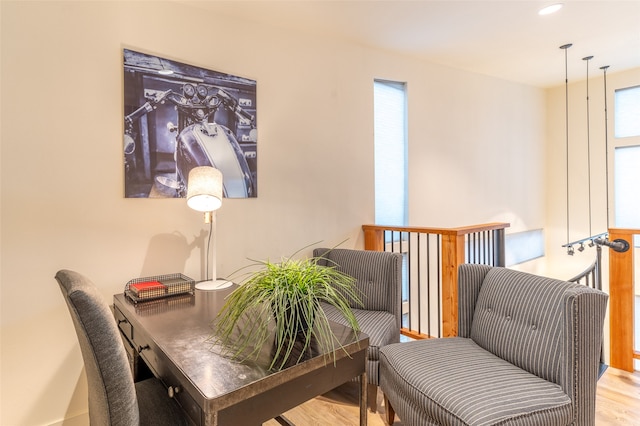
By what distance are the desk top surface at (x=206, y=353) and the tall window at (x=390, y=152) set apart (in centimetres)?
221

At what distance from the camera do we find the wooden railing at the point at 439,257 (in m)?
2.59

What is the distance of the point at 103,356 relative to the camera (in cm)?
97

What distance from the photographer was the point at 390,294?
2.40 m

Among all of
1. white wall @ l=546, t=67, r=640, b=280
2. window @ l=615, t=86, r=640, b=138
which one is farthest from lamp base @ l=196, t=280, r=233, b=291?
window @ l=615, t=86, r=640, b=138

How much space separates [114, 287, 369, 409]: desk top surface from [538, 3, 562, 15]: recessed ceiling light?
9.67 ft

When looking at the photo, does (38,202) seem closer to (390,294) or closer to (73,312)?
(73,312)

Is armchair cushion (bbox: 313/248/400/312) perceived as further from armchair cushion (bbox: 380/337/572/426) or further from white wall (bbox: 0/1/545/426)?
armchair cushion (bbox: 380/337/572/426)

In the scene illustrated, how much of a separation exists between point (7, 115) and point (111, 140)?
0.47 metres

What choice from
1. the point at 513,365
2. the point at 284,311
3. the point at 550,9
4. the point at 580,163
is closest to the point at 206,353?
the point at 284,311

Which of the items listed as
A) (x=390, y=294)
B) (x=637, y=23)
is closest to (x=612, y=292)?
(x=390, y=294)

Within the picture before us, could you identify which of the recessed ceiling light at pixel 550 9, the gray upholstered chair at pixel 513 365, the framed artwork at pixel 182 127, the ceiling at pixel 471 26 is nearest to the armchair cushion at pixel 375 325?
the gray upholstered chair at pixel 513 365

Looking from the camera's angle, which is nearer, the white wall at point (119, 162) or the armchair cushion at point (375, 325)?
the white wall at point (119, 162)

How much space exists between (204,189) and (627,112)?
5.34m

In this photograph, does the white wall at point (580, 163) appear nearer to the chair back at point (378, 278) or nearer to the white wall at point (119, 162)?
the white wall at point (119, 162)
